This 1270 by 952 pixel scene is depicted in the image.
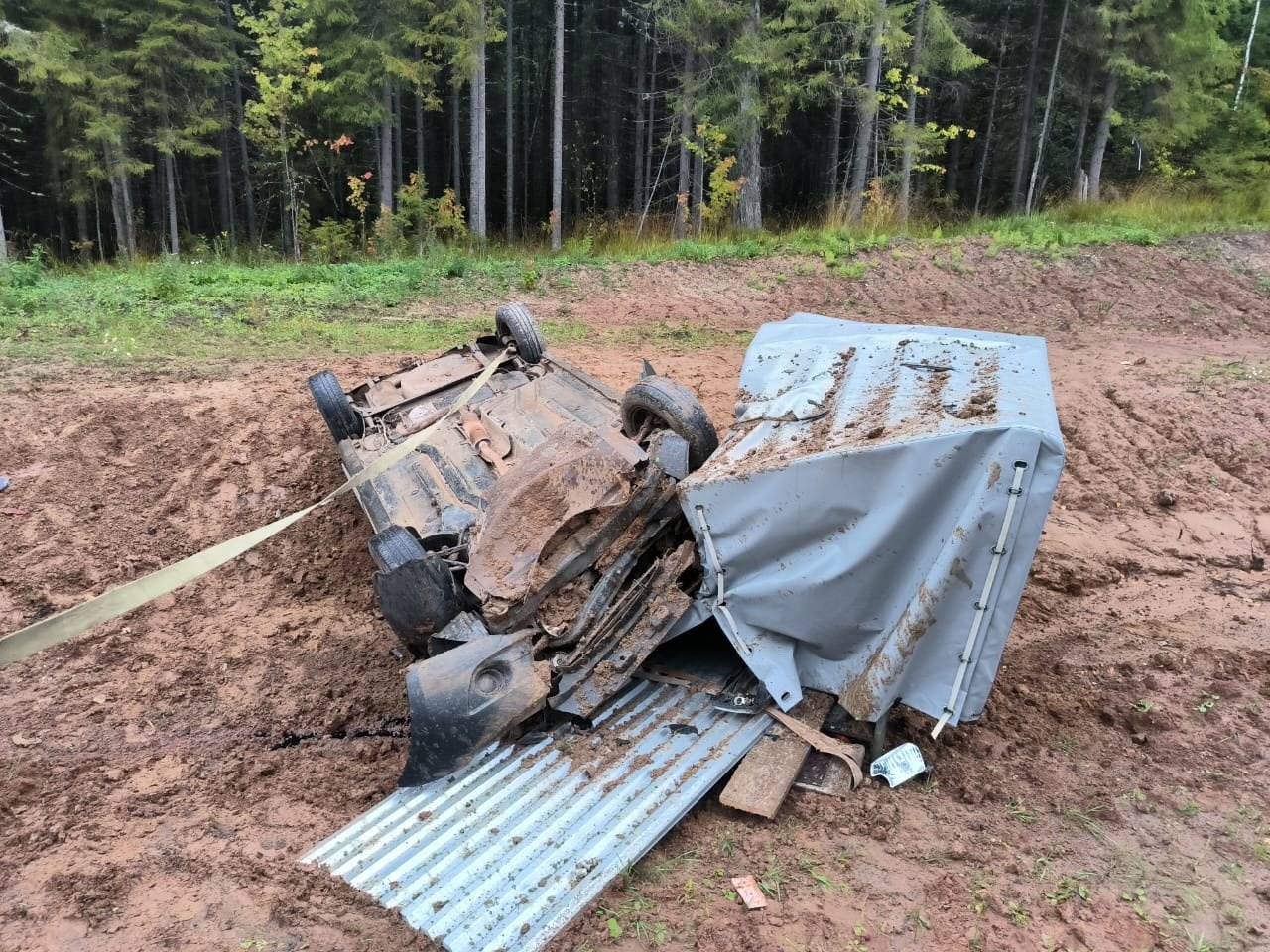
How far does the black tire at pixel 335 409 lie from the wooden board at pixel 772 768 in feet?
12.0

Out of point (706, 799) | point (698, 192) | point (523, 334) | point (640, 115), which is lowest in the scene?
point (706, 799)

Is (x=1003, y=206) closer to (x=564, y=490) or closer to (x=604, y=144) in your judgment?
(x=604, y=144)

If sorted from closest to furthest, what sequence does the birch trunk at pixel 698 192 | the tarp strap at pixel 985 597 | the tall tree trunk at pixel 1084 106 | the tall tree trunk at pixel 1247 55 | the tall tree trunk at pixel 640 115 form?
the tarp strap at pixel 985 597 < the birch trunk at pixel 698 192 < the tall tree trunk at pixel 1084 106 < the tall tree trunk at pixel 1247 55 < the tall tree trunk at pixel 640 115

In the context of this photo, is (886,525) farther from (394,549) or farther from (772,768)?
(394,549)

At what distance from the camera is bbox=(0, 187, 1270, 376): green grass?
9.30 meters

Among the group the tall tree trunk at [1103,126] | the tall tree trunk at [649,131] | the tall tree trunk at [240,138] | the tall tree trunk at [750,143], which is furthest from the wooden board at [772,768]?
the tall tree trunk at [649,131]

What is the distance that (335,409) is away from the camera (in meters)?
5.81

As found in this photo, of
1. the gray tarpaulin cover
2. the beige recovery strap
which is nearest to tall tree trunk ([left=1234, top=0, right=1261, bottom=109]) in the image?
the gray tarpaulin cover

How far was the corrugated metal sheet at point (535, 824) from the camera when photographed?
9.43 ft

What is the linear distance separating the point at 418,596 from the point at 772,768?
1711 millimetres

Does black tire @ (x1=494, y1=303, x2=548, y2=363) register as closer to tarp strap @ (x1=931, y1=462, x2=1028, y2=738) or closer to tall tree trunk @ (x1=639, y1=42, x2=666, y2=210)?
tarp strap @ (x1=931, y1=462, x2=1028, y2=738)

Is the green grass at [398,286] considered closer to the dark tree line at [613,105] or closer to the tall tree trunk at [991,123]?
the dark tree line at [613,105]

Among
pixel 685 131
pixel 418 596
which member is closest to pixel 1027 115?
pixel 685 131

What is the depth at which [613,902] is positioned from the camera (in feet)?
9.62
